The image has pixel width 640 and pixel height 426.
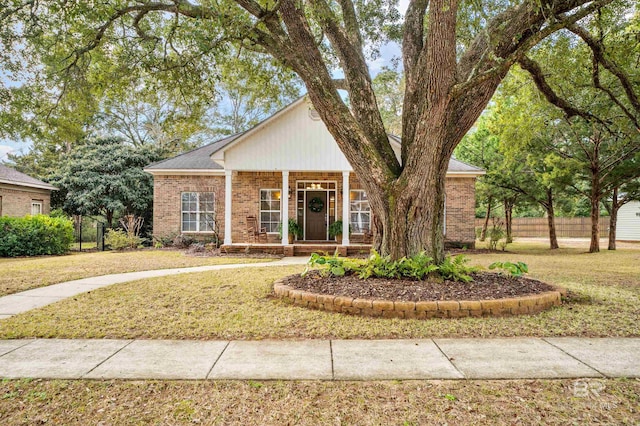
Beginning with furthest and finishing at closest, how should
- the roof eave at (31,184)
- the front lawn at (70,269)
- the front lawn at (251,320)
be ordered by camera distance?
the roof eave at (31,184), the front lawn at (70,269), the front lawn at (251,320)

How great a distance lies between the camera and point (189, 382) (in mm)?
2652

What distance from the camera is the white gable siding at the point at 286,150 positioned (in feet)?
41.7

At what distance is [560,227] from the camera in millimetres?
29406

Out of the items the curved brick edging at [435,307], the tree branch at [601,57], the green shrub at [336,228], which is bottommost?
the curved brick edging at [435,307]

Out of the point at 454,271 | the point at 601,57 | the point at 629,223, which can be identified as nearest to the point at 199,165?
the point at 454,271

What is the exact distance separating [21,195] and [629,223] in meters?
35.2

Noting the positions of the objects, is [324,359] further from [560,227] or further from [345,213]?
[560,227]

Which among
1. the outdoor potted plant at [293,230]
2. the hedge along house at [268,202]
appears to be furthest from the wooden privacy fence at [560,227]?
the outdoor potted plant at [293,230]

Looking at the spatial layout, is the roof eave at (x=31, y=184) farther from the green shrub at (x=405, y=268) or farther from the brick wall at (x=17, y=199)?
the green shrub at (x=405, y=268)

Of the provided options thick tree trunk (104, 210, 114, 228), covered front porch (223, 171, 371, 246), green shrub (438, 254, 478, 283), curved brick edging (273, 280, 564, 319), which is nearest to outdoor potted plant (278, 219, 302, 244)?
covered front porch (223, 171, 371, 246)

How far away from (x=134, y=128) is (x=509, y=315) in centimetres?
3049

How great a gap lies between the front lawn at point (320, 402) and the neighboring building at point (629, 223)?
28.0m

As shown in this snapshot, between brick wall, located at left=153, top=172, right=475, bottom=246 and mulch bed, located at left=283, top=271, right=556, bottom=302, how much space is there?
9097 mm

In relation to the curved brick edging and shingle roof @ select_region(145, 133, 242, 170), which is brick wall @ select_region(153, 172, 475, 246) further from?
the curved brick edging
